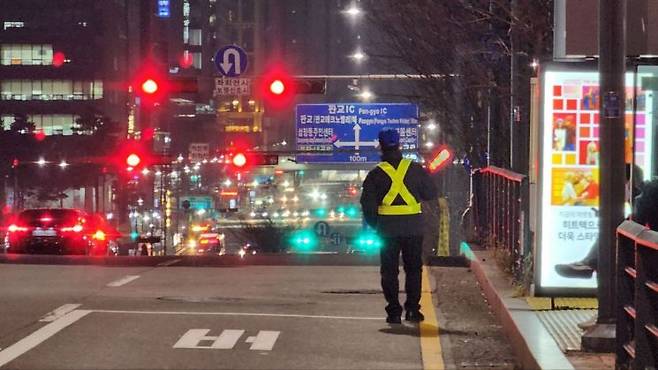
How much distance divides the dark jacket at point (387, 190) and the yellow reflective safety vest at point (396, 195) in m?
0.03

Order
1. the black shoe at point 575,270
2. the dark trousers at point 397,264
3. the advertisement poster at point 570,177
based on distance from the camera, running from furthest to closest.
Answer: the dark trousers at point 397,264 < the advertisement poster at point 570,177 < the black shoe at point 575,270

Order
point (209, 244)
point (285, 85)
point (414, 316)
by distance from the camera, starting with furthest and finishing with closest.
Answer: point (209, 244) → point (285, 85) → point (414, 316)

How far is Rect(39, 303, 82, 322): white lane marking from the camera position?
1014 centimetres

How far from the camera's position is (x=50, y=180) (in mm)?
69750

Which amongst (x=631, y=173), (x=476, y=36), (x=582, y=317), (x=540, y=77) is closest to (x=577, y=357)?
(x=582, y=317)

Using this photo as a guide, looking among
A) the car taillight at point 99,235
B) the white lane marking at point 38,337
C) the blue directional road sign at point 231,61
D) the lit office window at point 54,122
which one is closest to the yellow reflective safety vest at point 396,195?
the white lane marking at point 38,337

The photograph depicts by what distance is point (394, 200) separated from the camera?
9625 millimetres

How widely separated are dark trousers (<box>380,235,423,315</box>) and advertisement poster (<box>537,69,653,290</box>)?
3.77 ft

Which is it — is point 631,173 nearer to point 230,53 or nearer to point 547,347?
point 547,347

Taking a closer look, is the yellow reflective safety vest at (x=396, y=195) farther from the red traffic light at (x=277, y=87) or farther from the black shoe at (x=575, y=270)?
the red traffic light at (x=277, y=87)

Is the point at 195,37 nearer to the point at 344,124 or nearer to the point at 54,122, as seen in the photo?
the point at 54,122

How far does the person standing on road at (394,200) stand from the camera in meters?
9.59

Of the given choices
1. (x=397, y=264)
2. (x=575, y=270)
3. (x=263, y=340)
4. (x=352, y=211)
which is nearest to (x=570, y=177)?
(x=575, y=270)

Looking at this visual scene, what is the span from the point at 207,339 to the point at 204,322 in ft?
3.11
